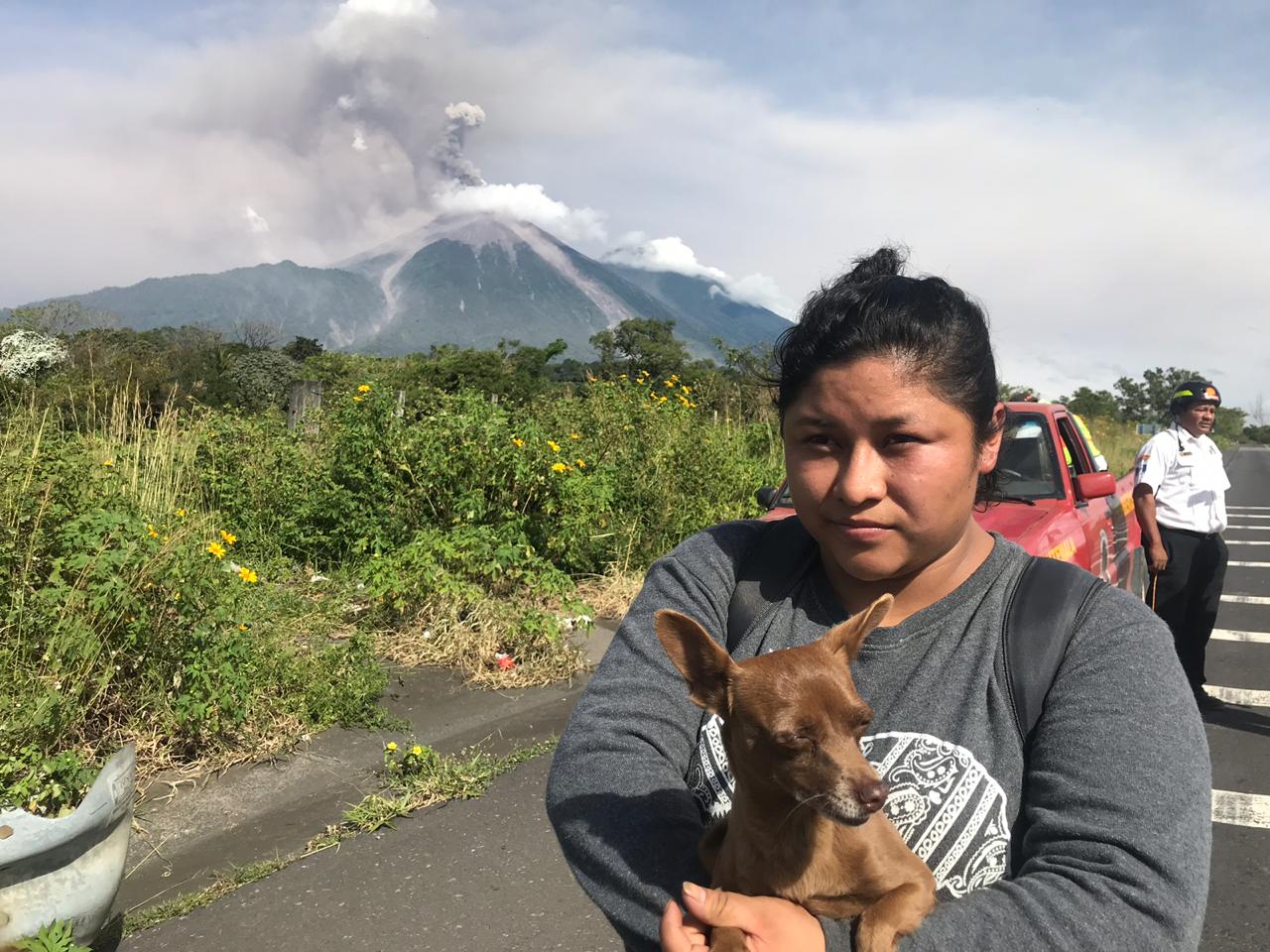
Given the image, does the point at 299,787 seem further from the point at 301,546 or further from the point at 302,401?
the point at 302,401

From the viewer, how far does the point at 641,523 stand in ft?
27.5

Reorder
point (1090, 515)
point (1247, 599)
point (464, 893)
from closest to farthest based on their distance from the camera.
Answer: point (464, 893)
point (1090, 515)
point (1247, 599)

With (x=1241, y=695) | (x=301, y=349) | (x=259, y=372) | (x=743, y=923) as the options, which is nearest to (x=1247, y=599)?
(x=1241, y=695)

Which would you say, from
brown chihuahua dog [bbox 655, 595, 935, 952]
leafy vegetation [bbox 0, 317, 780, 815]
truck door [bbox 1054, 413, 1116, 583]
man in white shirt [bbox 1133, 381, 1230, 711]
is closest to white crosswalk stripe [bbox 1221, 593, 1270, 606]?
man in white shirt [bbox 1133, 381, 1230, 711]

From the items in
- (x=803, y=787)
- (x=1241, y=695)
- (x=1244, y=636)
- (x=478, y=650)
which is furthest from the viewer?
(x=1244, y=636)

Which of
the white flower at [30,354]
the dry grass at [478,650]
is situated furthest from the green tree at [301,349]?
the dry grass at [478,650]

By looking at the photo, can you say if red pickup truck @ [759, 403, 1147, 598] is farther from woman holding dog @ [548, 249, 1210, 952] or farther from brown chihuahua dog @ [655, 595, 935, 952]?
brown chihuahua dog @ [655, 595, 935, 952]

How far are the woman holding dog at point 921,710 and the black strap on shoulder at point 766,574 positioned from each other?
0.01 metres

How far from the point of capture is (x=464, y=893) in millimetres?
3664

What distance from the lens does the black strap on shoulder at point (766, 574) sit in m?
1.69

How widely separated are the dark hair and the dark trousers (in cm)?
563

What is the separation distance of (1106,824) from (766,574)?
2.26ft

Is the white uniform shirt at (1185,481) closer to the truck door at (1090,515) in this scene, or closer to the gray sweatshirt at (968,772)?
the truck door at (1090,515)

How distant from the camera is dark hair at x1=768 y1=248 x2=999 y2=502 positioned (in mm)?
1572
